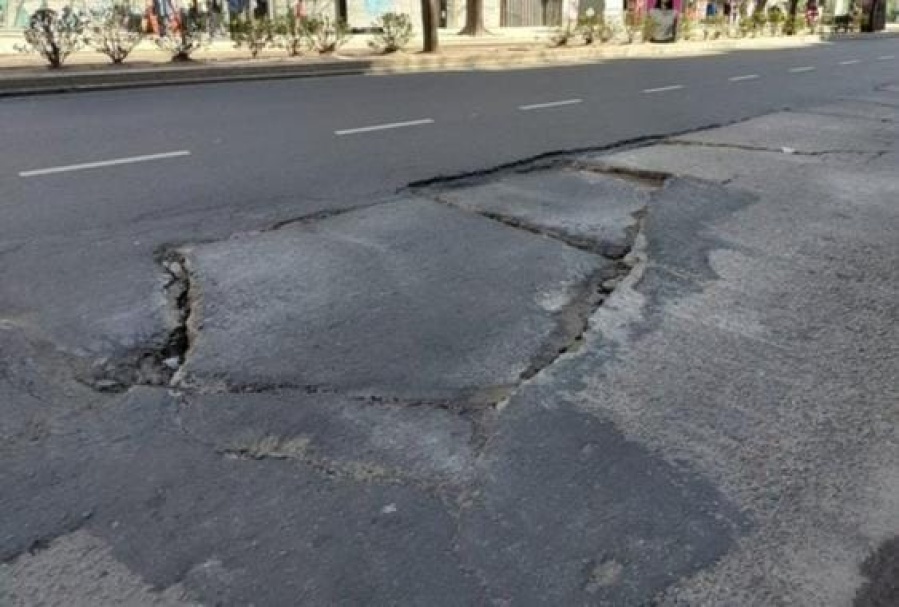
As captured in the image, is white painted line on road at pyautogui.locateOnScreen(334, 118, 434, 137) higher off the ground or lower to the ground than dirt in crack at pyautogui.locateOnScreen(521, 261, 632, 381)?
higher

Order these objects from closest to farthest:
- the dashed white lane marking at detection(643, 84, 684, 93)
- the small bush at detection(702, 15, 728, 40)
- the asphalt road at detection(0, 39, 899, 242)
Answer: the asphalt road at detection(0, 39, 899, 242) → the dashed white lane marking at detection(643, 84, 684, 93) → the small bush at detection(702, 15, 728, 40)

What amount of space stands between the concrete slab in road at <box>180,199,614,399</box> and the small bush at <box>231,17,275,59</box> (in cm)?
1384

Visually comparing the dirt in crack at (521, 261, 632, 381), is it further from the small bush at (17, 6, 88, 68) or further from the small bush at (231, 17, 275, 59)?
the small bush at (231, 17, 275, 59)

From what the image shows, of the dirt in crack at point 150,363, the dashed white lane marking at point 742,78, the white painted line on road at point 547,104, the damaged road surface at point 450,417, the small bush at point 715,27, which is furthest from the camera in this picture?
the small bush at point 715,27

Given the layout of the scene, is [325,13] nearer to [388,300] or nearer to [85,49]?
[85,49]

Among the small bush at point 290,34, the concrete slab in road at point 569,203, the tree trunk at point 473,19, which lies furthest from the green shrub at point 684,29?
the concrete slab in road at point 569,203

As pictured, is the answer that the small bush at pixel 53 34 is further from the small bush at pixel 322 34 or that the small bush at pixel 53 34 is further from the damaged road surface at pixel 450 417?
the damaged road surface at pixel 450 417

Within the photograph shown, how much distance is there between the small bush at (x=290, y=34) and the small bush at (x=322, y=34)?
13 centimetres

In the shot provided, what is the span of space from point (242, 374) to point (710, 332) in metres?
2.15

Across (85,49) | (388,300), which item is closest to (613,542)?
(388,300)

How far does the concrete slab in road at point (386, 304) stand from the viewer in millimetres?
3422

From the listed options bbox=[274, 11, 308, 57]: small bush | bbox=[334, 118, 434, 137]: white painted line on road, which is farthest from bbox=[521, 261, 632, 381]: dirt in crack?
bbox=[274, 11, 308, 57]: small bush

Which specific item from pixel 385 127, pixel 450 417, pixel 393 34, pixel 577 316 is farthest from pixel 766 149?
pixel 393 34

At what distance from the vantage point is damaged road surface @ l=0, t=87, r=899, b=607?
7.75 ft
